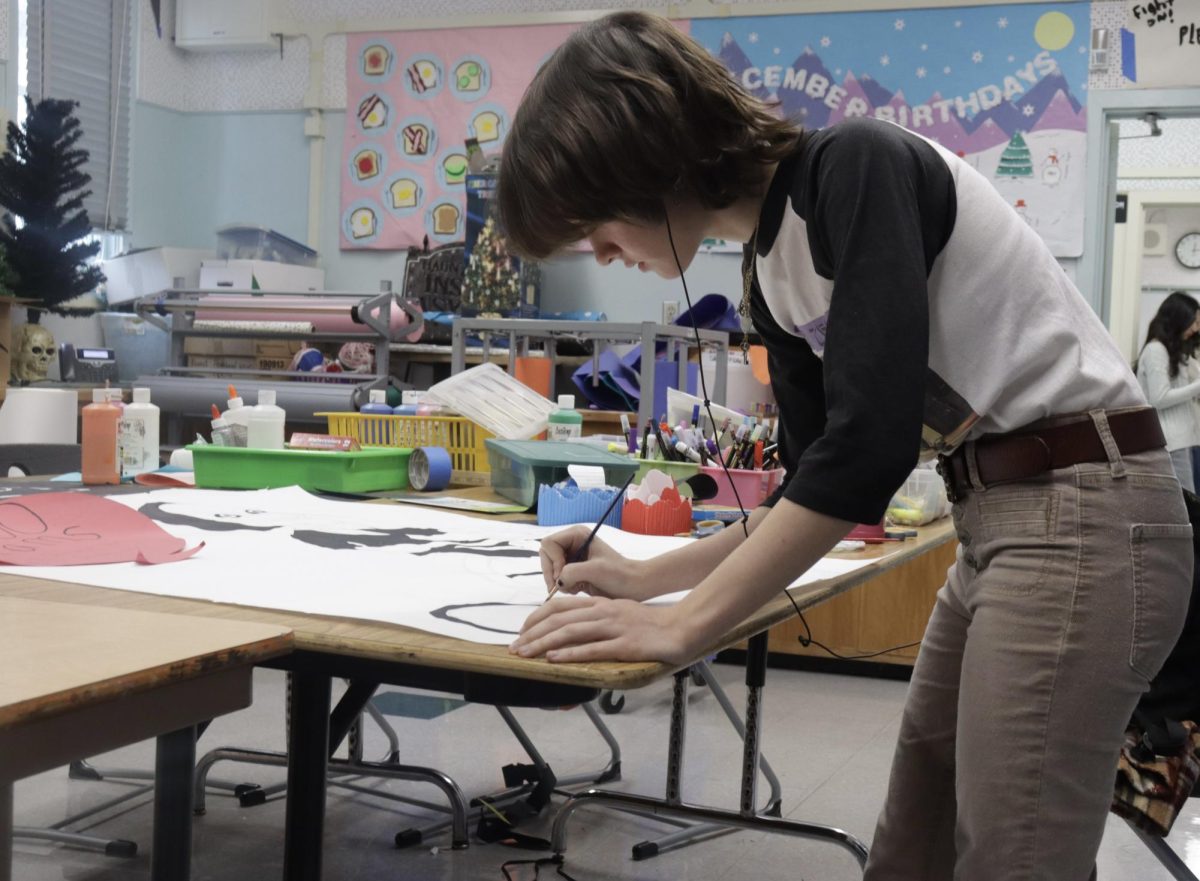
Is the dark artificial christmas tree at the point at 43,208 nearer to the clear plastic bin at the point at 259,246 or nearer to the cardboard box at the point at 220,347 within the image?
the cardboard box at the point at 220,347

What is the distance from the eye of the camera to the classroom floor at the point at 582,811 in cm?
228

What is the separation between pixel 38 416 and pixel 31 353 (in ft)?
2.58

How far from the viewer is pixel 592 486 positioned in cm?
177

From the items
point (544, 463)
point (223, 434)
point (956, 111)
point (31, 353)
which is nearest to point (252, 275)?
point (31, 353)

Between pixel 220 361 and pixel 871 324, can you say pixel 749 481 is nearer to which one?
pixel 871 324

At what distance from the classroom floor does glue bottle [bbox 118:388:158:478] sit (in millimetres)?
496

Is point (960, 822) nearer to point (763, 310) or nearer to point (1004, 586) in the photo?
point (1004, 586)

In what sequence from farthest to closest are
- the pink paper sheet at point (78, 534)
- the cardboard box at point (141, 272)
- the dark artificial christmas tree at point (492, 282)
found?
the cardboard box at point (141, 272)
the dark artificial christmas tree at point (492, 282)
the pink paper sheet at point (78, 534)

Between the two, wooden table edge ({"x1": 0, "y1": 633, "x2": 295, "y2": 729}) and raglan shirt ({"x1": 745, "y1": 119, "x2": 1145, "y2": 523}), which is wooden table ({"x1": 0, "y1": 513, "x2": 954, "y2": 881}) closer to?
wooden table edge ({"x1": 0, "y1": 633, "x2": 295, "y2": 729})

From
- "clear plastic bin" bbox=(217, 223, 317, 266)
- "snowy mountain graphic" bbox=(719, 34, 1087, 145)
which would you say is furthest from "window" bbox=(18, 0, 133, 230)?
"snowy mountain graphic" bbox=(719, 34, 1087, 145)

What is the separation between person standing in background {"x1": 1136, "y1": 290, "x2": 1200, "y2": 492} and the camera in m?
5.70

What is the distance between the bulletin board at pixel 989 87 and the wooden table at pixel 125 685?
4557 mm

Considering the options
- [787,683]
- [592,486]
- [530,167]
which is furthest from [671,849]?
[530,167]

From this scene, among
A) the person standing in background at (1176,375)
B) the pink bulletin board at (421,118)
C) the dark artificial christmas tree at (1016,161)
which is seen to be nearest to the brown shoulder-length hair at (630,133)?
the dark artificial christmas tree at (1016,161)
